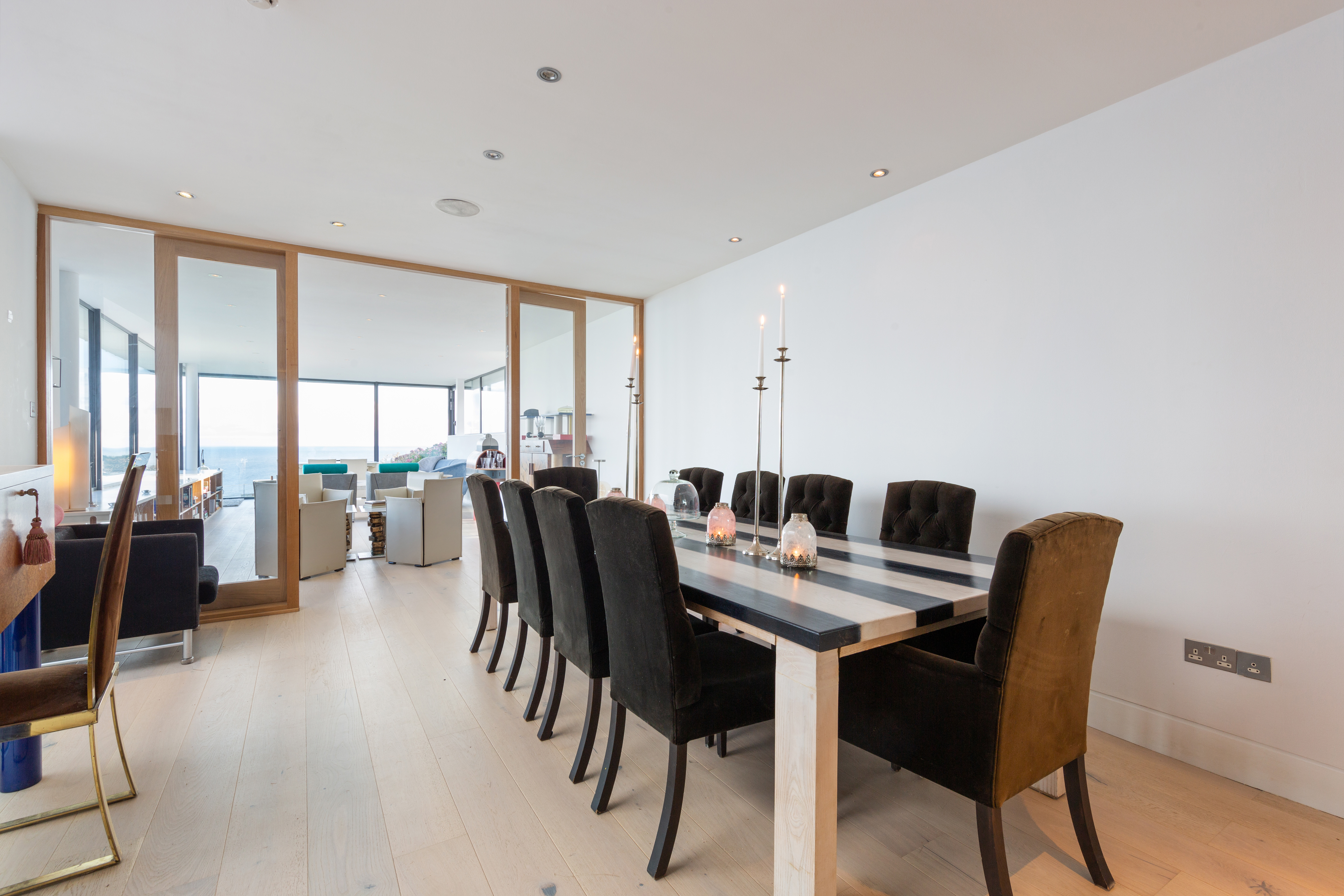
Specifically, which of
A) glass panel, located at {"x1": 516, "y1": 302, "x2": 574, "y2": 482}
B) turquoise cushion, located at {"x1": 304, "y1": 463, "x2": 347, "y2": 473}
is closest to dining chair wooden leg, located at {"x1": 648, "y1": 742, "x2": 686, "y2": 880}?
glass panel, located at {"x1": 516, "y1": 302, "x2": 574, "y2": 482}

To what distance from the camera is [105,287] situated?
377cm

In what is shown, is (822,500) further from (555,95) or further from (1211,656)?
(555,95)

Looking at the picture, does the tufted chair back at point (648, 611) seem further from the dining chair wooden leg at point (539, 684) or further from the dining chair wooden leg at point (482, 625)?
the dining chair wooden leg at point (482, 625)

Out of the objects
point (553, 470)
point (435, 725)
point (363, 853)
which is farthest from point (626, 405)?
point (363, 853)

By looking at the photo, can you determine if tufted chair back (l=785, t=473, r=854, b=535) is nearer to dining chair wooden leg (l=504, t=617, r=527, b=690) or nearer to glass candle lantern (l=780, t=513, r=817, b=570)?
glass candle lantern (l=780, t=513, r=817, b=570)

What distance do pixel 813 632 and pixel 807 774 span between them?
34 centimetres

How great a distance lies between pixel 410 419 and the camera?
500 inches

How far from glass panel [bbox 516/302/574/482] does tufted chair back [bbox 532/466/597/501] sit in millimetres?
1264

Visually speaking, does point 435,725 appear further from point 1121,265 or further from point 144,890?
point 1121,265

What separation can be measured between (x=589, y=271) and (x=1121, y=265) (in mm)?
3516

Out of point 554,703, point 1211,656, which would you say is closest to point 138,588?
point 554,703

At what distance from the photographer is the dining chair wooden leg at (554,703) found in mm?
2305

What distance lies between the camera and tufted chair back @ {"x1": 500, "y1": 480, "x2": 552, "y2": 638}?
2.44 meters

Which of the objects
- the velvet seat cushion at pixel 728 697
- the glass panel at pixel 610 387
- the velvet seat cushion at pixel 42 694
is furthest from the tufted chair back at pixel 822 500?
the glass panel at pixel 610 387
